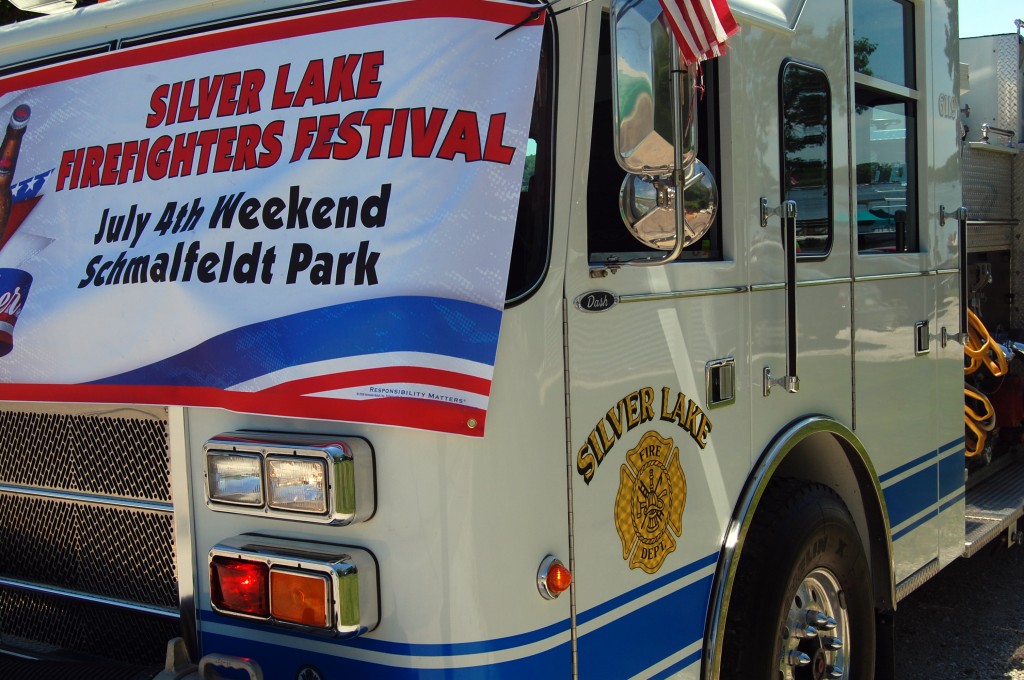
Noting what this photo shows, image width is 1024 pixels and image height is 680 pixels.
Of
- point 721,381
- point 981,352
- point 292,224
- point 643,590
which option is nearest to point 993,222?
point 981,352

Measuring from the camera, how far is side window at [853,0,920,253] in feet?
12.4

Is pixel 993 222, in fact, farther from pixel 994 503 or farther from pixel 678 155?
pixel 678 155

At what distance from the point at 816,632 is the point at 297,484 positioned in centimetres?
188

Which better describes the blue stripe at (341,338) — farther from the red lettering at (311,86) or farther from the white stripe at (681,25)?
the white stripe at (681,25)

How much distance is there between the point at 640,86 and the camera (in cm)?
223

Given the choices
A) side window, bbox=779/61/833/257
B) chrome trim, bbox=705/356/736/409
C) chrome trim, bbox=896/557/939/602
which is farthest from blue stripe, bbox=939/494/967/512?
chrome trim, bbox=705/356/736/409

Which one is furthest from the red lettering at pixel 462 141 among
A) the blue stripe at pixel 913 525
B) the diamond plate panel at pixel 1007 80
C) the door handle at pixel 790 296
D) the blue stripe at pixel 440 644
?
the diamond plate panel at pixel 1007 80

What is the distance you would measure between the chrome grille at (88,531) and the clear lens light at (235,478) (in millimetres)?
256

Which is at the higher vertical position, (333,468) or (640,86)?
(640,86)

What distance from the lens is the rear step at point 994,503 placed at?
476 centimetres

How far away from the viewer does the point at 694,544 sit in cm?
282

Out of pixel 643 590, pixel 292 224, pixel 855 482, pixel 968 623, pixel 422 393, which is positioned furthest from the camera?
pixel 968 623

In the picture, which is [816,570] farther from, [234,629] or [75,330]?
[75,330]

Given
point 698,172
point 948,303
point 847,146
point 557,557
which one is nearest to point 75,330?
point 557,557
